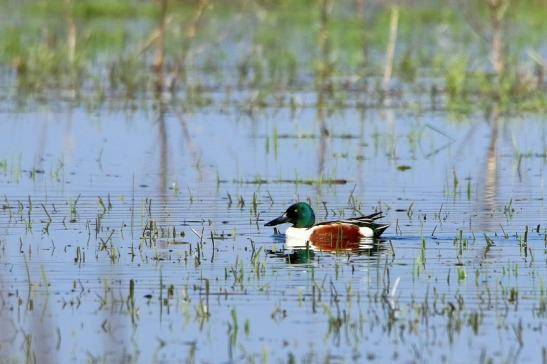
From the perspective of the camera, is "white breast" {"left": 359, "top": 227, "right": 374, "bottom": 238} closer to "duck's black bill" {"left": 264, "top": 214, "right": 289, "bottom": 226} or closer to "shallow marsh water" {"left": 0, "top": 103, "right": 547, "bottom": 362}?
"shallow marsh water" {"left": 0, "top": 103, "right": 547, "bottom": 362}

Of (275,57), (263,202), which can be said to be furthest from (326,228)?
(275,57)

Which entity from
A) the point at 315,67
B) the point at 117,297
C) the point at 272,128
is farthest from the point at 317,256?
the point at 315,67

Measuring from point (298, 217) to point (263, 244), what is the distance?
561mm

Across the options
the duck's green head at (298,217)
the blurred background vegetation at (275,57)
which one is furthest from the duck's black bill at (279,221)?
the blurred background vegetation at (275,57)

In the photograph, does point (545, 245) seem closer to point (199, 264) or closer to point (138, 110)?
point (199, 264)

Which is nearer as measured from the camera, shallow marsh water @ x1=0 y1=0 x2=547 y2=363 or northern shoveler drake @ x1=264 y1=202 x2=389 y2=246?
shallow marsh water @ x1=0 y1=0 x2=547 y2=363

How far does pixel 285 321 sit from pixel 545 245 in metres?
2.87

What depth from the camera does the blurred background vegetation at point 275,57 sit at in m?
20.4

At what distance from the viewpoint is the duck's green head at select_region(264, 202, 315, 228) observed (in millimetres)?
11008

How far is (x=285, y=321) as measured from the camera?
26.1ft

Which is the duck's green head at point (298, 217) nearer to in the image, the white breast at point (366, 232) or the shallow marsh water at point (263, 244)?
the shallow marsh water at point (263, 244)

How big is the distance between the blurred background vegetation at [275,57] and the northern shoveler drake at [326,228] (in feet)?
27.1

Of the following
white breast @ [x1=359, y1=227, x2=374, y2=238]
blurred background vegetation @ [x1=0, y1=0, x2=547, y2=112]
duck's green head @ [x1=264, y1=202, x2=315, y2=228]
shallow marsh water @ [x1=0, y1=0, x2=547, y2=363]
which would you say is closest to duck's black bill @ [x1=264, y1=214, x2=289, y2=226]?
duck's green head @ [x1=264, y1=202, x2=315, y2=228]

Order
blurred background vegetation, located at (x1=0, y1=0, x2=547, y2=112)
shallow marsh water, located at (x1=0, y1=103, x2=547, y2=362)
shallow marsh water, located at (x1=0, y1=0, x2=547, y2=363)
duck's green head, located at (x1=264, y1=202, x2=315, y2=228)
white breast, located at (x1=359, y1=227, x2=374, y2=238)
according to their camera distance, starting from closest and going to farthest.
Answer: shallow marsh water, located at (x1=0, y1=103, x2=547, y2=362), shallow marsh water, located at (x1=0, y1=0, x2=547, y2=363), white breast, located at (x1=359, y1=227, x2=374, y2=238), duck's green head, located at (x1=264, y1=202, x2=315, y2=228), blurred background vegetation, located at (x1=0, y1=0, x2=547, y2=112)
